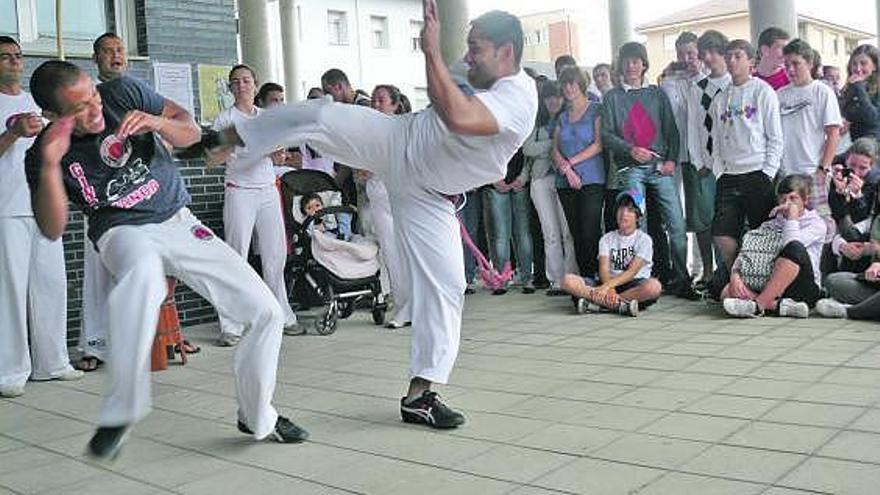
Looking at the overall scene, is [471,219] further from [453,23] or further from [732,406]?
[453,23]

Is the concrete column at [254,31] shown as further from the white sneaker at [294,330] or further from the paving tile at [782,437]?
the paving tile at [782,437]

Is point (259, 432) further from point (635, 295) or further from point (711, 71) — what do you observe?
point (711, 71)

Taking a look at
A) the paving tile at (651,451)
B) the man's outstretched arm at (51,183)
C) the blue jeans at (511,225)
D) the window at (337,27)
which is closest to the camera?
the man's outstretched arm at (51,183)

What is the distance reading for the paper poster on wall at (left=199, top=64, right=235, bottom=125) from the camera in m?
7.21

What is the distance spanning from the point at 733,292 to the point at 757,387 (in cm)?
210

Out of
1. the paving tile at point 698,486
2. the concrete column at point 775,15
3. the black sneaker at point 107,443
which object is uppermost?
the concrete column at point 775,15

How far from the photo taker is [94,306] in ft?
19.8

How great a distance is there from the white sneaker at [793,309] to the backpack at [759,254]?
0.77ft

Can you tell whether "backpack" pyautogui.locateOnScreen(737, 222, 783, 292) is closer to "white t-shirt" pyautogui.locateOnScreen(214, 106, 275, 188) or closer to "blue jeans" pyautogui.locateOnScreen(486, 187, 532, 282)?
"blue jeans" pyautogui.locateOnScreen(486, 187, 532, 282)

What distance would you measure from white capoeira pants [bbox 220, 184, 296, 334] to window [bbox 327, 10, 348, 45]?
32479mm

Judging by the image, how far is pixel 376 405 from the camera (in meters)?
4.49

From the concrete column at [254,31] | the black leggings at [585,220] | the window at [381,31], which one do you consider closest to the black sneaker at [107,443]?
the black leggings at [585,220]

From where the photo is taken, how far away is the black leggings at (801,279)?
606cm

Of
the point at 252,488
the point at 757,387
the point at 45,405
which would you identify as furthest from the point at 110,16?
the point at 757,387
